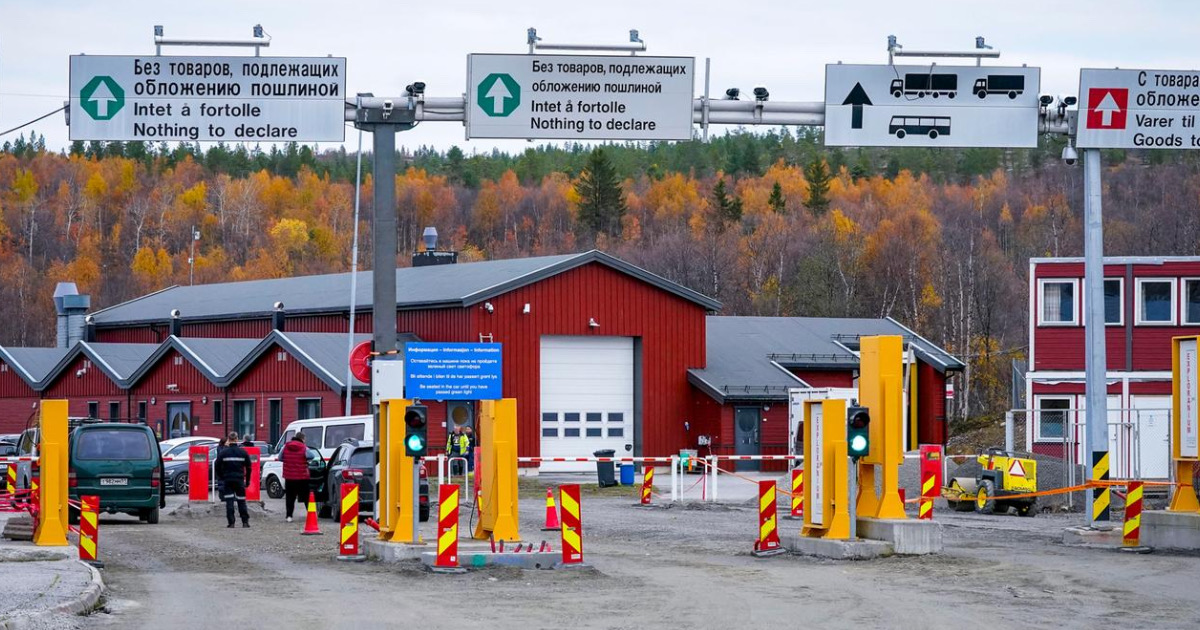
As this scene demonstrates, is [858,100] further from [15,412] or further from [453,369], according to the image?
[15,412]

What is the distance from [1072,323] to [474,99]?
24717 millimetres

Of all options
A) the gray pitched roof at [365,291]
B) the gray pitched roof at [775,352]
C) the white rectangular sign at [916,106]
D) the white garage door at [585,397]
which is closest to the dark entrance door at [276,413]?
the gray pitched roof at [365,291]

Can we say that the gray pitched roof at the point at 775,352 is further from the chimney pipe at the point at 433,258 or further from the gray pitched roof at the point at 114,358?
the gray pitched roof at the point at 114,358

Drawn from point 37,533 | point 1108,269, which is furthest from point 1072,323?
point 37,533

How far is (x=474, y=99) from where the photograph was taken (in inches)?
805

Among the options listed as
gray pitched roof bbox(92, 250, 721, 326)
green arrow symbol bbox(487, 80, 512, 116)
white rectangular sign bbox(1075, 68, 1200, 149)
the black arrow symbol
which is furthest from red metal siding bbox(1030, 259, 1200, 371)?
green arrow symbol bbox(487, 80, 512, 116)

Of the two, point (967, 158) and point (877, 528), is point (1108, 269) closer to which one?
point (877, 528)

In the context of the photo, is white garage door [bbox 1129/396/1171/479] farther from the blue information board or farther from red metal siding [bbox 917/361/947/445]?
the blue information board

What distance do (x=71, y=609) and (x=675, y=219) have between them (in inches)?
4887

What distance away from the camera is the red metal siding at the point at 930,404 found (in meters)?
55.2

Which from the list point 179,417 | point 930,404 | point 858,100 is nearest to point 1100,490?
point 858,100

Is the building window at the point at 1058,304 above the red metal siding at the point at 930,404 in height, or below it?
above

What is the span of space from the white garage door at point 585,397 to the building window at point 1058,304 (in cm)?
1435

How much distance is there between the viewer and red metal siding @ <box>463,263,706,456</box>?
48469 mm
